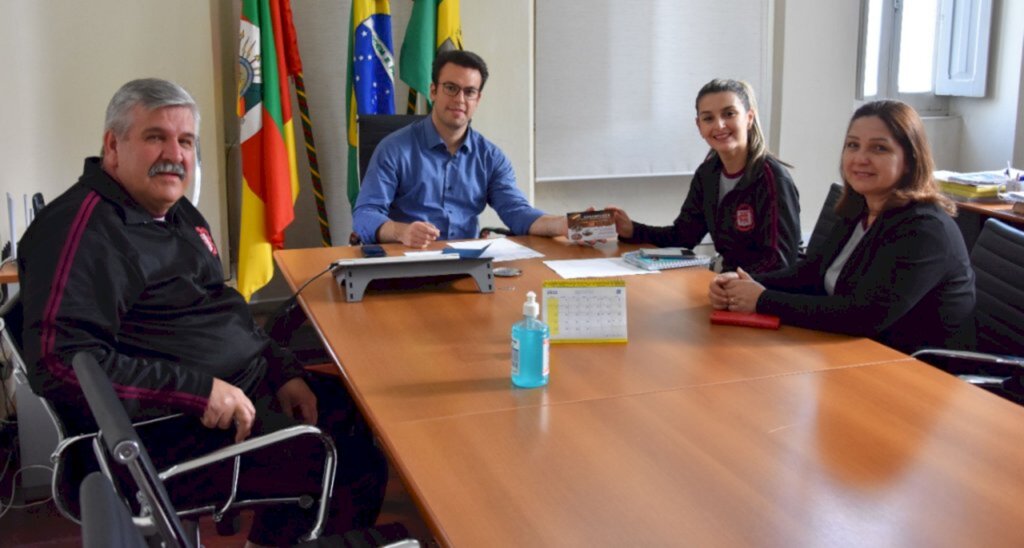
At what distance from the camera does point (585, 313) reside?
205cm

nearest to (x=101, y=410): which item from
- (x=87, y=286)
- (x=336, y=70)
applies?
→ (x=87, y=286)

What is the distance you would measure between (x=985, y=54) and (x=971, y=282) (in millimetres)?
→ 3538

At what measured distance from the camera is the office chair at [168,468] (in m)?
1.67

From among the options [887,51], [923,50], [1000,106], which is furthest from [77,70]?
[1000,106]

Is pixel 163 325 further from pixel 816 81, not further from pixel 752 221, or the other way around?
pixel 816 81

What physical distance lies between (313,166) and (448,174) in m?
1.18

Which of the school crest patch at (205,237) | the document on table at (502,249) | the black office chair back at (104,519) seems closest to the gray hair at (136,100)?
the school crest patch at (205,237)

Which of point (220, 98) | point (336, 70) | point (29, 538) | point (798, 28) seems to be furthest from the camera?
point (798, 28)

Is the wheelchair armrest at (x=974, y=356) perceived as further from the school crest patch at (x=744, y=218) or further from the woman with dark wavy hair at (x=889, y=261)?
the school crest patch at (x=744, y=218)

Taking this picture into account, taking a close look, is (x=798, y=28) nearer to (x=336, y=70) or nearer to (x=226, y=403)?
(x=336, y=70)

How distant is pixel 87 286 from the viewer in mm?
1767

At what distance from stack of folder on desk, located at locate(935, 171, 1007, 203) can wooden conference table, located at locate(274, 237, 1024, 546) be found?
2284 millimetres

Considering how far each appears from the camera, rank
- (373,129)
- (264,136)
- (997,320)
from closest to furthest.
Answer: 1. (997,320)
2. (373,129)
3. (264,136)

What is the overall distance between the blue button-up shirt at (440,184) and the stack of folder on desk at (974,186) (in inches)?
69.6
